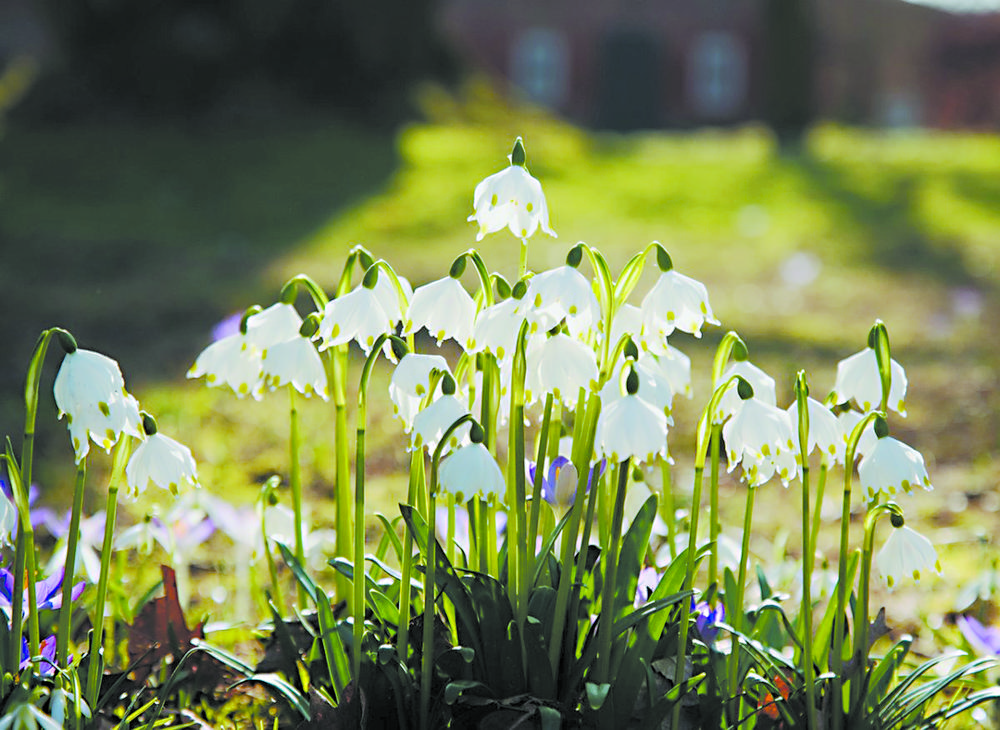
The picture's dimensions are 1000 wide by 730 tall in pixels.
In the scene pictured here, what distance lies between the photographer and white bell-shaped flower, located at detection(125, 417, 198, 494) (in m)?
1.45

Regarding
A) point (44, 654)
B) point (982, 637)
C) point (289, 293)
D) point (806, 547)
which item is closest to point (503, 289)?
point (289, 293)

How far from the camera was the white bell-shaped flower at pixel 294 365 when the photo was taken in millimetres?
1478

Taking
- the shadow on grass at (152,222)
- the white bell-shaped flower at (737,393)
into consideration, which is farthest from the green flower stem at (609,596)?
the shadow on grass at (152,222)

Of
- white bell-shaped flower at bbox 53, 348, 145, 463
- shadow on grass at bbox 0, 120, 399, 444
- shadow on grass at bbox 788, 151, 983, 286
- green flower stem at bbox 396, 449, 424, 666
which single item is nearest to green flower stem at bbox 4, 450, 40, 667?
white bell-shaped flower at bbox 53, 348, 145, 463

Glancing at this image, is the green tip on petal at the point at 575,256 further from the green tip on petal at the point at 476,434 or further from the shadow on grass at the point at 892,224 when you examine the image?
the shadow on grass at the point at 892,224

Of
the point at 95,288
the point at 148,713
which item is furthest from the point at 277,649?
the point at 95,288

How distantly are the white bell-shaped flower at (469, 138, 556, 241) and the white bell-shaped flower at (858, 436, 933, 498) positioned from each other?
502 millimetres

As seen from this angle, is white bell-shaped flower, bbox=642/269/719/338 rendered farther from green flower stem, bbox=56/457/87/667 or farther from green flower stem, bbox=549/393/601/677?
green flower stem, bbox=56/457/87/667

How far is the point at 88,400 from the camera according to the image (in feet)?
4.38

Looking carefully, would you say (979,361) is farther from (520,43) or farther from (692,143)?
(520,43)

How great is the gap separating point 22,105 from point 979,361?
30.7 ft

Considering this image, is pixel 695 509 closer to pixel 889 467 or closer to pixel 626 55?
pixel 889 467

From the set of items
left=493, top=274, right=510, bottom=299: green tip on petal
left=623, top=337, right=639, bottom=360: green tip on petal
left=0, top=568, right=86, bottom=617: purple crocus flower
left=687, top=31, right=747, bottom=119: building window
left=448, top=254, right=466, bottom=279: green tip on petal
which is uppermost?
left=687, top=31, right=747, bottom=119: building window

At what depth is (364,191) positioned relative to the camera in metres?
9.30
